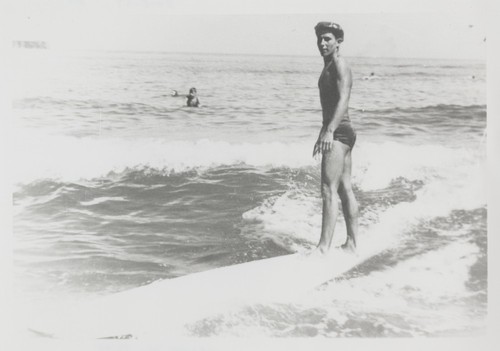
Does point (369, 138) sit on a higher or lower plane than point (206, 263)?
higher

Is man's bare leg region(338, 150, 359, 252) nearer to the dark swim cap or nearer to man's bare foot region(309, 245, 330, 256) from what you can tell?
man's bare foot region(309, 245, 330, 256)

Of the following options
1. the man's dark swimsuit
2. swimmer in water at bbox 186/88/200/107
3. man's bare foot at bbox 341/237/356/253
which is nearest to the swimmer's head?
the man's dark swimsuit

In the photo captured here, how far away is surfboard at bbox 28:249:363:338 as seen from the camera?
4.17 ft

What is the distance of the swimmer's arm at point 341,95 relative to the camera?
4.31ft

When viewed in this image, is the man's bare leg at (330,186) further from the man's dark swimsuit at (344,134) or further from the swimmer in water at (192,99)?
the swimmer in water at (192,99)

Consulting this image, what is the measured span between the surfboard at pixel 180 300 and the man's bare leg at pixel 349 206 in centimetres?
6

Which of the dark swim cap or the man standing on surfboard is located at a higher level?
the dark swim cap

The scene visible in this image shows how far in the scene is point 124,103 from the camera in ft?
4.40

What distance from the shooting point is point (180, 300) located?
1.27 meters

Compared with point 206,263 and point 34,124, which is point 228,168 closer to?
point 206,263

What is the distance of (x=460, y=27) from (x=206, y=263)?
787 mm

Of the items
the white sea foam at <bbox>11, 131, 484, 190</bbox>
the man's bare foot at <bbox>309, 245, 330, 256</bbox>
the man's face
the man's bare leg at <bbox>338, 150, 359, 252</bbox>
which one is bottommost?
the man's bare foot at <bbox>309, 245, 330, 256</bbox>

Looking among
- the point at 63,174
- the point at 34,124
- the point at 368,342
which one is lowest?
the point at 368,342

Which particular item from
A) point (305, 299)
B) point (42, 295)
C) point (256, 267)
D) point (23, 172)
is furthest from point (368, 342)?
point (23, 172)
